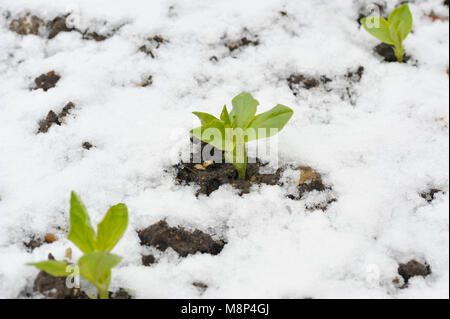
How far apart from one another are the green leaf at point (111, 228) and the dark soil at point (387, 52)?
4.90ft

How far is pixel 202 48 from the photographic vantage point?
199cm

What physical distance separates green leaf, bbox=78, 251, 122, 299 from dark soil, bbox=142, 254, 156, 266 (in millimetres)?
170

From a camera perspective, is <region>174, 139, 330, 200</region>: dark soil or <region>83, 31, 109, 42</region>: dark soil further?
<region>83, 31, 109, 42</region>: dark soil

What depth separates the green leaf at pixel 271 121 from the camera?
1.36 metres

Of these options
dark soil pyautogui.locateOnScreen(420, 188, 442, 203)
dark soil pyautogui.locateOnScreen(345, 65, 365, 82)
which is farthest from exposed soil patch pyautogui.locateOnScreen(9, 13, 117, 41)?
dark soil pyautogui.locateOnScreen(420, 188, 442, 203)

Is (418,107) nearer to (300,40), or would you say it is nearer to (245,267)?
(300,40)

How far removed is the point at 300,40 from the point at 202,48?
0.49 meters

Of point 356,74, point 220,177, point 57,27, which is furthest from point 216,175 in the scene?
point 57,27

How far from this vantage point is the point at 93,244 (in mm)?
1133

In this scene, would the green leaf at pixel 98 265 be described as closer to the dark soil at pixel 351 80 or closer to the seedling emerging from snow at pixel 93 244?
the seedling emerging from snow at pixel 93 244

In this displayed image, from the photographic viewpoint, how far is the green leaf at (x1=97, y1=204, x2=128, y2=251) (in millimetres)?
1145

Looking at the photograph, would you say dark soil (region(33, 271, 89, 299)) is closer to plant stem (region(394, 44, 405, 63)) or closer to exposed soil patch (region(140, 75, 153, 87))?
exposed soil patch (region(140, 75, 153, 87))
